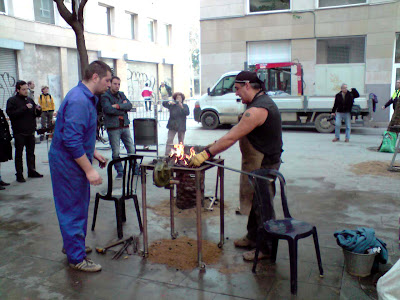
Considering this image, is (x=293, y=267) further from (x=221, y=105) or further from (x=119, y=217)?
(x=221, y=105)

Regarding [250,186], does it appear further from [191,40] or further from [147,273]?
[191,40]

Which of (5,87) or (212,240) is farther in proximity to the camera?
(5,87)

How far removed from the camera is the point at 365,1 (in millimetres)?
17422

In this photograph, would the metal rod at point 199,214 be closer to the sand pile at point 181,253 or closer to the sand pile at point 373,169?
the sand pile at point 181,253

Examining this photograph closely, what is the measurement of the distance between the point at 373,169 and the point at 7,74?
50.8 ft

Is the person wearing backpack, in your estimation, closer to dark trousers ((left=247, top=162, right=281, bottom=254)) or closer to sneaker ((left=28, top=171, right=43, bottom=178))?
sneaker ((left=28, top=171, right=43, bottom=178))

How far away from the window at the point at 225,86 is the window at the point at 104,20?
34.6 ft

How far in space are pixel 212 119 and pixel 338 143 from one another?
217 inches

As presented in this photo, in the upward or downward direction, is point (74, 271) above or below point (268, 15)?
below

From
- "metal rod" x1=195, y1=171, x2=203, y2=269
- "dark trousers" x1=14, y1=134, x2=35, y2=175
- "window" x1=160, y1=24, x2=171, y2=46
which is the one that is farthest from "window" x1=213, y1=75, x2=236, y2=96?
"window" x1=160, y1=24, x2=171, y2=46

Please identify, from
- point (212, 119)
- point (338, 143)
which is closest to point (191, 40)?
point (212, 119)

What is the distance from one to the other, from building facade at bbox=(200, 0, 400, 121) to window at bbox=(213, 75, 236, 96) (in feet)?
8.24

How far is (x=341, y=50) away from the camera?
18.0 m

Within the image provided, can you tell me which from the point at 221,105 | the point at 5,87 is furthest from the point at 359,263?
the point at 5,87
